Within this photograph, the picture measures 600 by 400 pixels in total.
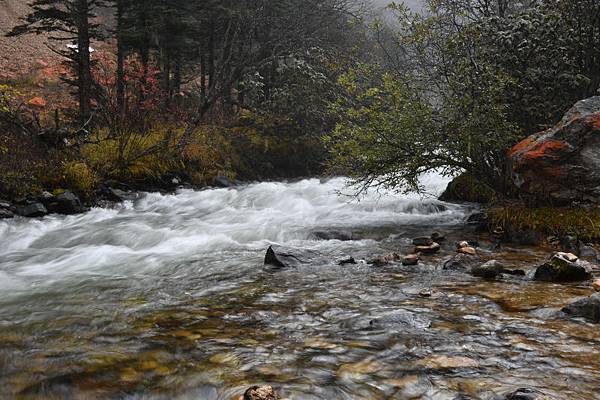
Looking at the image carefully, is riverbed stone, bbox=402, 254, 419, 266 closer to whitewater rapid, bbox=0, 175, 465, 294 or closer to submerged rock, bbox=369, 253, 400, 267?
submerged rock, bbox=369, 253, 400, 267

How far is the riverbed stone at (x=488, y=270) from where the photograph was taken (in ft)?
16.6

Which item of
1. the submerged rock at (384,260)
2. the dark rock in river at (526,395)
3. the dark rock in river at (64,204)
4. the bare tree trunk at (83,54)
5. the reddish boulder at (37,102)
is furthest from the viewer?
the reddish boulder at (37,102)

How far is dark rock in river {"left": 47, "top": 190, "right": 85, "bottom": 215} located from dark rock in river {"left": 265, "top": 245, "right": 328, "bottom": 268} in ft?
20.8

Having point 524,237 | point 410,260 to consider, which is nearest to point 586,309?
point 410,260

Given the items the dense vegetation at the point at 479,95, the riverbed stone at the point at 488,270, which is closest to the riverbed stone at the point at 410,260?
the riverbed stone at the point at 488,270

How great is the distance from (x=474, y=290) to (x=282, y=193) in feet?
30.4

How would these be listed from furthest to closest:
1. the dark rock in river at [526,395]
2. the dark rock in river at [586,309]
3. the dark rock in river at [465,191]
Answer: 1. the dark rock in river at [465,191]
2. the dark rock in river at [586,309]
3. the dark rock in river at [526,395]

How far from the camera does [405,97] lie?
8.43 metres

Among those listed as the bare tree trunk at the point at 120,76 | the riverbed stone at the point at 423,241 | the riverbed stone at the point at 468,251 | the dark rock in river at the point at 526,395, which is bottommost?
the dark rock in river at the point at 526,395

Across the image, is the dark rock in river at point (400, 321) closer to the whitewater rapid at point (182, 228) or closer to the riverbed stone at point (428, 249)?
the riverbed stone at point (428, 249)

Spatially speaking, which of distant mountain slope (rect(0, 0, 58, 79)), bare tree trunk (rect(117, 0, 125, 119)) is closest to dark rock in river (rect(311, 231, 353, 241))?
bare tree trunk (rect(117, 0, 125, 119))

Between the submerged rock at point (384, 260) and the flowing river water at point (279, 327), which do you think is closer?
the flowing river water at point (279, 327)

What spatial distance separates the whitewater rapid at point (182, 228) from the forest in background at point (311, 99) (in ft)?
3.98

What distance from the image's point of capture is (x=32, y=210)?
9.70 meters
